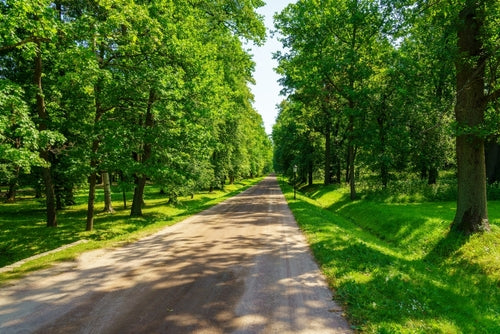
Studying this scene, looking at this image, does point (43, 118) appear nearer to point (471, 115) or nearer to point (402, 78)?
point (471, 115)

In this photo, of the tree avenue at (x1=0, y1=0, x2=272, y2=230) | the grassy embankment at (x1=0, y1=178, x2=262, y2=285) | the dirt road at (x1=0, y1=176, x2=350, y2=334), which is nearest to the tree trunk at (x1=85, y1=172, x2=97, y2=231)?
the tree avenue at (x1=0, y1=0, x2=272, y2=230)

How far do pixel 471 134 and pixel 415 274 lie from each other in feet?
20.3

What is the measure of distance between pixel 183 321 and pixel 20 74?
69.4 ft

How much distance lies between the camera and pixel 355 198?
25469 millimetres

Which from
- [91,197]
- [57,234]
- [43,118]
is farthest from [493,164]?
[43,118]

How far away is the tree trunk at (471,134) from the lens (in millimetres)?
11297

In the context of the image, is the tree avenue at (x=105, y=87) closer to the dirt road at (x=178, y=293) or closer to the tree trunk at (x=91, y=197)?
the tree trunk at (x=91, y=197)

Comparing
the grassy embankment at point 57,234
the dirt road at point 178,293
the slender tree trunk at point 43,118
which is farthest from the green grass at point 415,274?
the slender tree trunk at point 43,118

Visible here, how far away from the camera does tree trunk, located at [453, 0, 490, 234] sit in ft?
37.1

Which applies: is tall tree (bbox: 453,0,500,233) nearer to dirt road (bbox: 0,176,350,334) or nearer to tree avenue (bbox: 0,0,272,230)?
dirt road (bbox: 0,176,350,334)

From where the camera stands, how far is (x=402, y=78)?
2173 cm

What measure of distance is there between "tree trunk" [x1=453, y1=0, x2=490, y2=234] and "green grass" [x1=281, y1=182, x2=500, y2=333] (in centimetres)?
82

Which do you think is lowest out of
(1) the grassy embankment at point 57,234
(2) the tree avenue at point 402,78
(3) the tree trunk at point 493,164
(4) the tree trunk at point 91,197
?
(1) the grassy embankment at point 57,234

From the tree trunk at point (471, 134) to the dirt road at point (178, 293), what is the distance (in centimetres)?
645
